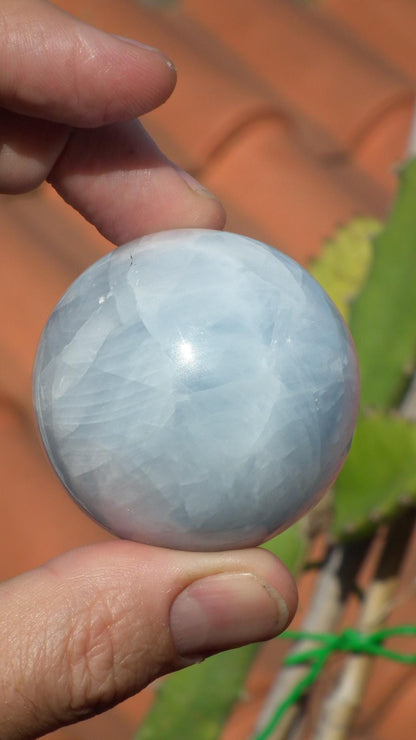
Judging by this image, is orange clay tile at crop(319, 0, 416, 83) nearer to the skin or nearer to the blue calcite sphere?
the skin

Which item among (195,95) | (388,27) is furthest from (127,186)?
(388,27)

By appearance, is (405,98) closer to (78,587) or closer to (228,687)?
(228,687)

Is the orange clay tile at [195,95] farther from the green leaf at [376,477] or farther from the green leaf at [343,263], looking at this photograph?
the green leaf at [376,477]

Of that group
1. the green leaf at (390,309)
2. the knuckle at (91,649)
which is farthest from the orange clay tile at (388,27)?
the knuckle at (91,649)

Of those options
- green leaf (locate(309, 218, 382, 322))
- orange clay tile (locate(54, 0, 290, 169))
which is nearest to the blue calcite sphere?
green leaf (locate(309, 218, 382, 322))

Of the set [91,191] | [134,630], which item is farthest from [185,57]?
[134,630]
